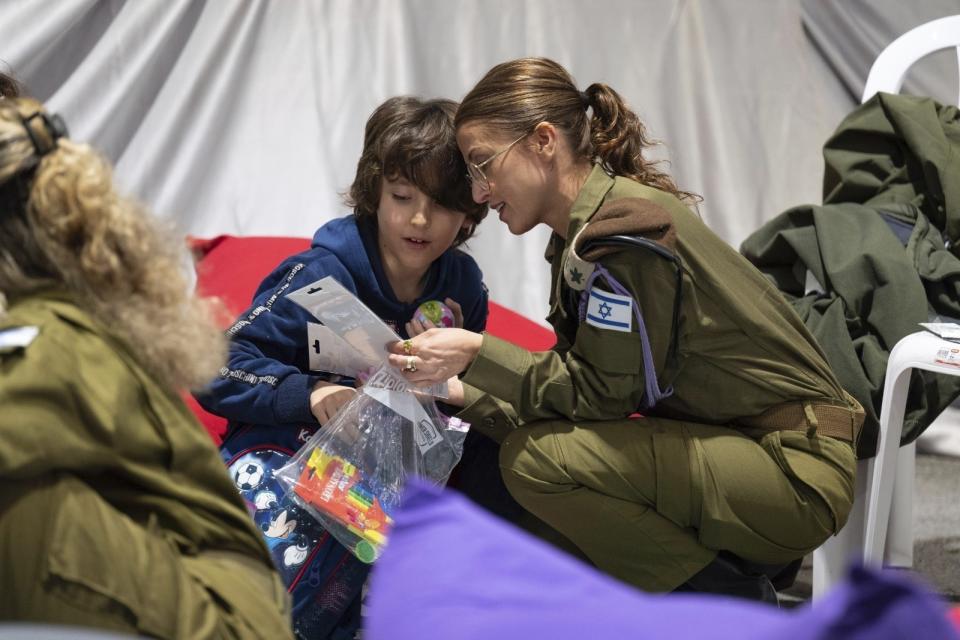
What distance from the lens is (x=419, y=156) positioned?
168 centimetres

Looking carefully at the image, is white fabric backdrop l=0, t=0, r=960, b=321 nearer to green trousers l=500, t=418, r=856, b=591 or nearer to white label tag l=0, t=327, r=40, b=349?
green trousers l=500, t=418, r=856, b=591

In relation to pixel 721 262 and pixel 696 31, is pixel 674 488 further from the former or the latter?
pixel 696 31

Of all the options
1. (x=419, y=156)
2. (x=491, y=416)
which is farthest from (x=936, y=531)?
(x=419, y=156)

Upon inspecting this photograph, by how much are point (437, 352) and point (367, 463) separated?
0.62 ft

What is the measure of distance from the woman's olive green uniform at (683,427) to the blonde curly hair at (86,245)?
2.14 ft

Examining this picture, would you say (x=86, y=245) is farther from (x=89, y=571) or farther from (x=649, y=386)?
(x=649, y=386)

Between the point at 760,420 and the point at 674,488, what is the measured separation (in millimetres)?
174

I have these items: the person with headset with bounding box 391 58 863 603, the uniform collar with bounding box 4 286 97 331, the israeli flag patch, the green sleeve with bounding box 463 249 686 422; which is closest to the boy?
Result: the person with headset with bounding box 391 58 863 603

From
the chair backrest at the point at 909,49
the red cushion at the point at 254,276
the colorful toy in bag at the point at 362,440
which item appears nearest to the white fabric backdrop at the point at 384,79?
the red cushion at the point at 254,276

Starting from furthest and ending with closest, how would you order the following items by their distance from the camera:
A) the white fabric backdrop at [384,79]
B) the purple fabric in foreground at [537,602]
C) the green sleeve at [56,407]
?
the white fabric backdrop at [384,79]
the green sleeve at [56,407]
the purple fabric in foreground at [537,602]

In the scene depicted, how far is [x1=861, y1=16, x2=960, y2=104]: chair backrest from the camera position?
2.35 m

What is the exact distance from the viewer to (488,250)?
2.88 m

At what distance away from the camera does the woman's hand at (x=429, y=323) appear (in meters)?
1.71

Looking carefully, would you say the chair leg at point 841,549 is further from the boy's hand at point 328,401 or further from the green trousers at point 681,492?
the boy's hand at point 328,401
